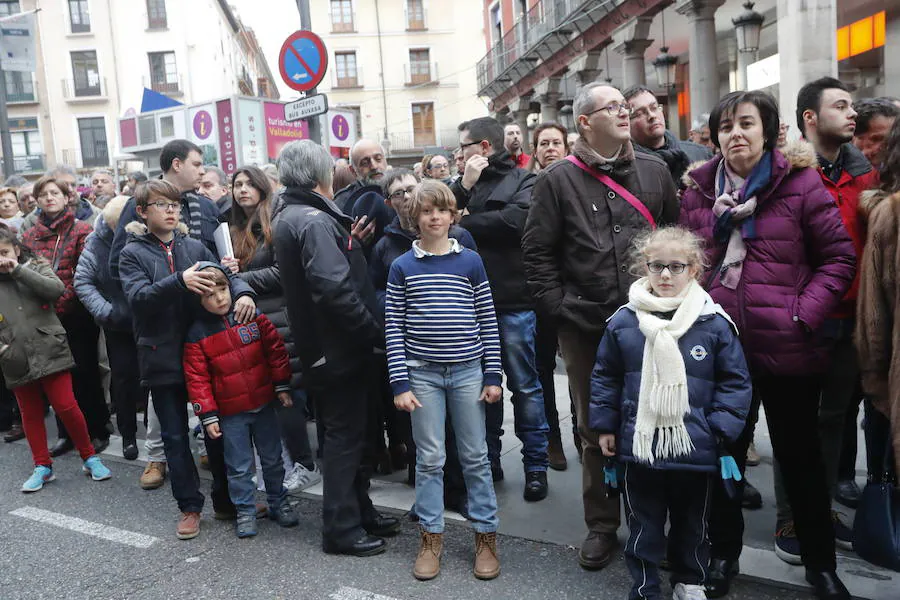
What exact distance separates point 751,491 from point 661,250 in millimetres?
1853

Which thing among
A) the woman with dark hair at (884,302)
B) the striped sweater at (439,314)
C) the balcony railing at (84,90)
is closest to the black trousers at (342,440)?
the striped sweater at (439,314)

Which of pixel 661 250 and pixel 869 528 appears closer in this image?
pixel 869 528

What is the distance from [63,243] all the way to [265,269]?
219 centimetres

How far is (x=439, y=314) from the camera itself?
3713 millimetres

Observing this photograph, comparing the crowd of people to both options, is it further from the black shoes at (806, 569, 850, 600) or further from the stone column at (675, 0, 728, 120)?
the stone column at (675, 0, 728, 120)

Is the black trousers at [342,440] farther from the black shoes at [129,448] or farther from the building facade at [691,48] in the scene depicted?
the building facade at [691,48]

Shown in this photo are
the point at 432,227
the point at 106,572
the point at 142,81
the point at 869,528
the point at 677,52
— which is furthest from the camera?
the point at 142,81

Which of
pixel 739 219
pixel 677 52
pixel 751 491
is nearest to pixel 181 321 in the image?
pixel 739 219

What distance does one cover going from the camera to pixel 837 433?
12.3ft

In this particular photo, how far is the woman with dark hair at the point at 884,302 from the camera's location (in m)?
2.87

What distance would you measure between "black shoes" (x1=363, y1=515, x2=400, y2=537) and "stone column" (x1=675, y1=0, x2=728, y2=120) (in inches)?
429

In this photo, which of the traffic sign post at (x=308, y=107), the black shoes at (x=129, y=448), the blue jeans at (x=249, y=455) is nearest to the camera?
the blue jeans at (x=249, y=455)

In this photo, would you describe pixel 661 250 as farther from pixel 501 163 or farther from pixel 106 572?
pixel 106 572

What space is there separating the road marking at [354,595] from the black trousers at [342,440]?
0.39m
